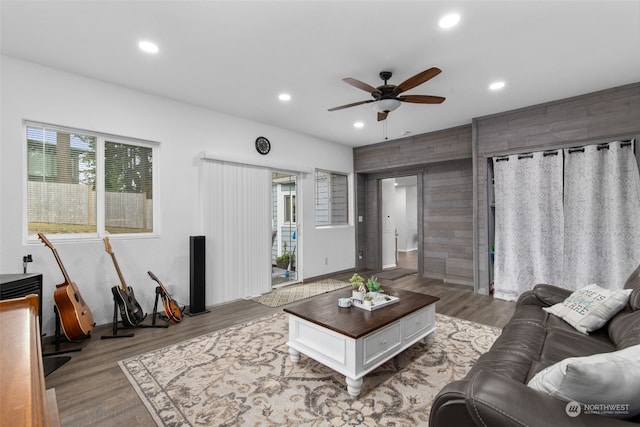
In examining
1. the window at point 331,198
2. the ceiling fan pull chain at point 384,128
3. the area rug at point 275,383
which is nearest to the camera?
the area rug at point 275,383

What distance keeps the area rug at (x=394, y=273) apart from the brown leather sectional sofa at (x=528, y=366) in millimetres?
3244

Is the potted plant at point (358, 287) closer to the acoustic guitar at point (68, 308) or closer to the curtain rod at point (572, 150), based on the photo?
the acoustic guitar at point (68, 308)

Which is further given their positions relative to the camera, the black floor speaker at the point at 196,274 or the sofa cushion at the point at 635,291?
the black floor speaker at the point at 196,274

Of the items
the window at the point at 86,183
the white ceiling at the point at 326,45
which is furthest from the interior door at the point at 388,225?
the window at the point at 86,183

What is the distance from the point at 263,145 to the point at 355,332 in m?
3.58

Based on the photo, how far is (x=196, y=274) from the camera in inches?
147

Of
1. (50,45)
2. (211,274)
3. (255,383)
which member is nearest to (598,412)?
(255,383)

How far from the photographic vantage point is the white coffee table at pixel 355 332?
2.04 m

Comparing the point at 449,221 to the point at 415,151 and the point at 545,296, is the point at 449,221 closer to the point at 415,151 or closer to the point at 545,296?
the point at 415,151

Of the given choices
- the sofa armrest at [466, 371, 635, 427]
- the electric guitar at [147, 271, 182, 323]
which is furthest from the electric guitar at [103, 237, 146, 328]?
the sofa armrest at [466, 371, 635, 427]

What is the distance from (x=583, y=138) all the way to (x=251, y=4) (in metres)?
4.25

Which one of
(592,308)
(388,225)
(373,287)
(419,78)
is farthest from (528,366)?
(388,225)

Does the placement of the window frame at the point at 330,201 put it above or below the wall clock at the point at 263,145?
below

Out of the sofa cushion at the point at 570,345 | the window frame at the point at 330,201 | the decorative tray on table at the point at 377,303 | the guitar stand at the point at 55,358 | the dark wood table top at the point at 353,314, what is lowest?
the guitar stand at the point at 55,358
